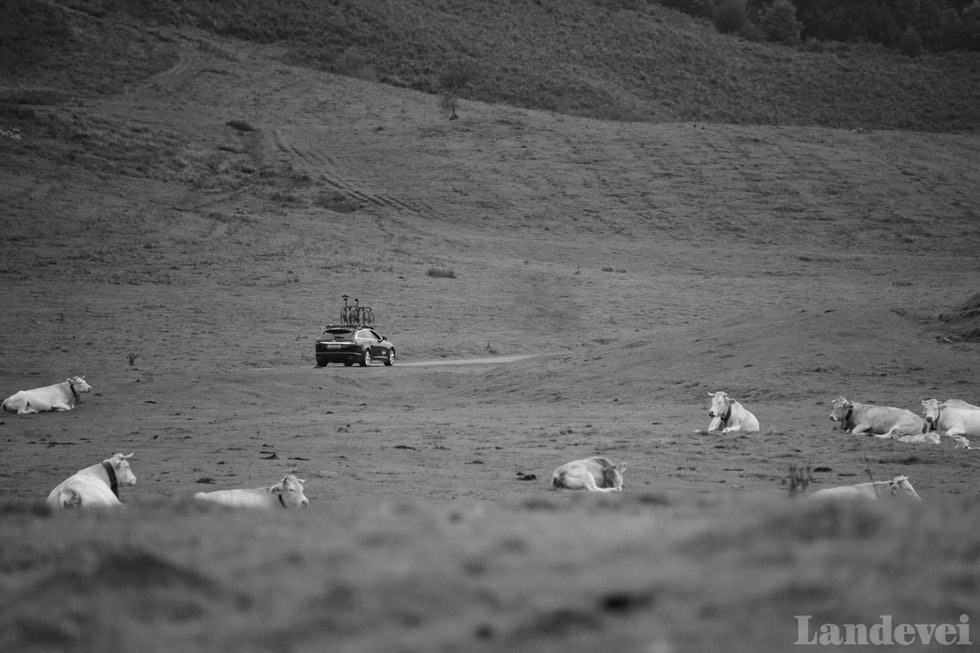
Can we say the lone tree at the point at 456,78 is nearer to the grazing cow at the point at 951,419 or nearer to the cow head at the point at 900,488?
the grazing cow at the point at 951,419

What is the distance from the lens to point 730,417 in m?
21.1

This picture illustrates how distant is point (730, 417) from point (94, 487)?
12.4 metres

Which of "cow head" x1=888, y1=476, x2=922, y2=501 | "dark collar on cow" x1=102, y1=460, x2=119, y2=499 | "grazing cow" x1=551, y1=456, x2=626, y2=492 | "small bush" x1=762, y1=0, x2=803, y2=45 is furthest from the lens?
"small bush" x1=762, y1=0, x2=803, y2=45

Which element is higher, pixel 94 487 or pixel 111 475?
pixel 94 487

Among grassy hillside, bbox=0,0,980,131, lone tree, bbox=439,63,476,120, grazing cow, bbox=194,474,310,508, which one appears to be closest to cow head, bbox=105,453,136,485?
grazing cow, bbox=194,474,310,508

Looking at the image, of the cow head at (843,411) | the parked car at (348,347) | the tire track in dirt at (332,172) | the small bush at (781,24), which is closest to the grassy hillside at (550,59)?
the small bush at (781,24)

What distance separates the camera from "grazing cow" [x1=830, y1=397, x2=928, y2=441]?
787 inches

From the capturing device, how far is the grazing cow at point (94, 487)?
12.4 m

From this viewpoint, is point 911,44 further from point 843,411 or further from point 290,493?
point 290,493

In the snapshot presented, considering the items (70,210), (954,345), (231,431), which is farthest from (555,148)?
(231,431)

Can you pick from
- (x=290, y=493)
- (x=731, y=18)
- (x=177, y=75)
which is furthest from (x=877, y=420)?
(x=731, y=18)

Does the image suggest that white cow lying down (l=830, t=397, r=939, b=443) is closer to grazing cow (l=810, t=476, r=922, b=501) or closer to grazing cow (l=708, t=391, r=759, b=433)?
grazing cow (l=708, t=391, r=759, b=433)

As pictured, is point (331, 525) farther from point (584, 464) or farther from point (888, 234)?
point (888, 234)

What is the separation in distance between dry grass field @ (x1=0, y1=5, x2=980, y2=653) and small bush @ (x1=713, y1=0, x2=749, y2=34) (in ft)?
252
